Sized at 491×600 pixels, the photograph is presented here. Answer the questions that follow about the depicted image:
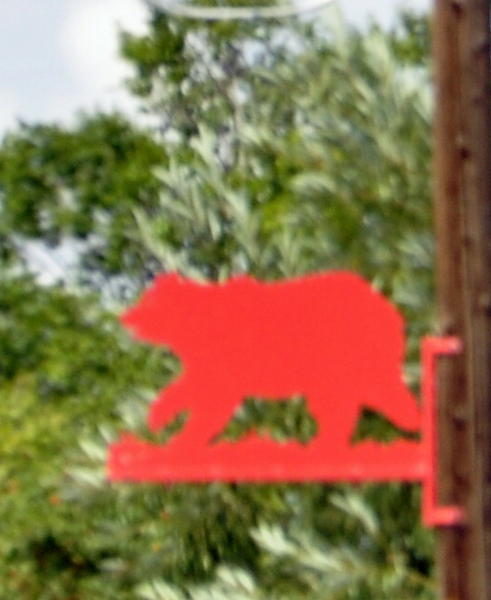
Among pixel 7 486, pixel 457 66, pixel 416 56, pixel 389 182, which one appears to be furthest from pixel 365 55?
pixel 7 486

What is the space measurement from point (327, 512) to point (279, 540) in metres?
0.56

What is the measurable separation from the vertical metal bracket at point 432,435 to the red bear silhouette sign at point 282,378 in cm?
6

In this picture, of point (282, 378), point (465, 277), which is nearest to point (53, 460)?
point (282, 378)

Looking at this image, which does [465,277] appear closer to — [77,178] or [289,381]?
[289,381]

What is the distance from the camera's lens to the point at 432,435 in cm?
633

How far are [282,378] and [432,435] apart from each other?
66cm

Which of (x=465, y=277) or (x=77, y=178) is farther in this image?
(x=77, y=178)

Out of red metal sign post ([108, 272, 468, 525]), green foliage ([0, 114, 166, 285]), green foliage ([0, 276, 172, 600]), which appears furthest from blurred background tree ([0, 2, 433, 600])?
green foliage ([0, 114, 166, 285])

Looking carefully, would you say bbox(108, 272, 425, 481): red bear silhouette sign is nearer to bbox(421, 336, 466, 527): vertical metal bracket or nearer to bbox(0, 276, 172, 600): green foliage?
bbox(421, 336, 466, 527): vertical metal bracket

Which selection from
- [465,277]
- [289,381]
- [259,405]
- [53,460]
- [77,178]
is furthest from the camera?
[77,178]

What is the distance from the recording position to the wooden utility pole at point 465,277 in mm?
6316

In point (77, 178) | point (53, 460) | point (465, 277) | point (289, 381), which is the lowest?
point (289, 381)

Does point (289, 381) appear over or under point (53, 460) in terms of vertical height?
under

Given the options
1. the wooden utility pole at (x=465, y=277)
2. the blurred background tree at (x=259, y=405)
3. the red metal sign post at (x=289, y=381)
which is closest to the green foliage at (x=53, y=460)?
the blurred background tree at (x=259, y=405)
